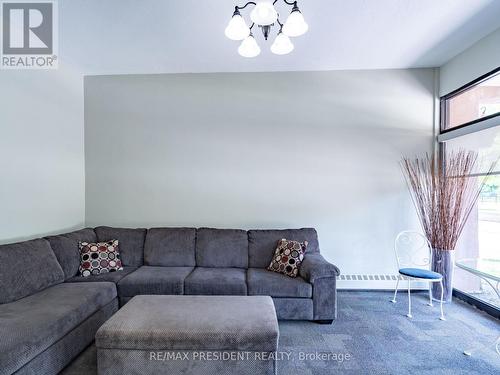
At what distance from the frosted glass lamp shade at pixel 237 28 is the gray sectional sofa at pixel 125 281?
2183mm

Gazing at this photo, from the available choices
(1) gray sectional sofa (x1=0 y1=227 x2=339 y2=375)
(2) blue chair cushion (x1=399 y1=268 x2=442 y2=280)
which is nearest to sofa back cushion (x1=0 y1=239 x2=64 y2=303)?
(1) gray sectional sofa (x1=0 y1=227 x2=339 y2=375)

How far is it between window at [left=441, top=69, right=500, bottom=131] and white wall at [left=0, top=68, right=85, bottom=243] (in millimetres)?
4913

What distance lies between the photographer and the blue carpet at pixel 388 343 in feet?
6.60

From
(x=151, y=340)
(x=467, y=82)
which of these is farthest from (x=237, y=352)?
(x=467, y=82)

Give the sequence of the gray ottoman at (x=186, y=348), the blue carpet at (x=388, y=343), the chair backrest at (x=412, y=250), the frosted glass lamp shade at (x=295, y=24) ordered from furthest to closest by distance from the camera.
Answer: the chair backrest at (x=412, y=250)
the blue carpet at (x=388, y=343)
the frosted glass lamp shade at (x=295, y=24)
the gray ottoman at (x=186, y=348)

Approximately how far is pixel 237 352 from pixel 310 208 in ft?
7.33

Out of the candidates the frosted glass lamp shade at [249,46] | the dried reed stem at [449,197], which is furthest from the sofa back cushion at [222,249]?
the dried reed stem at [449,197]

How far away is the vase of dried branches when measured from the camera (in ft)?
10.1

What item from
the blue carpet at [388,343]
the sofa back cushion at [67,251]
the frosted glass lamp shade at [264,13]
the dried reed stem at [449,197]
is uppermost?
the frosted glass lamp shade at [264,13]

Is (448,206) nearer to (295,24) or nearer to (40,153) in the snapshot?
(295,24)

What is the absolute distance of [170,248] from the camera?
10.6 feet

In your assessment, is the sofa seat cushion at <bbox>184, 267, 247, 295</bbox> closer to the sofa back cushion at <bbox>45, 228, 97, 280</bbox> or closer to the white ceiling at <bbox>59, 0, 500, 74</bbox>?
the sofa back cushion at <bbox>45, 228, 97, 280</bbox>

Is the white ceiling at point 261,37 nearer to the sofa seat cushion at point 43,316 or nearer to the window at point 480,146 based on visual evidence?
the window at point 480,146

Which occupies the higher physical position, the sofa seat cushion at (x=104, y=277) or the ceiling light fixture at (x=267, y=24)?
the ceiling light fixture at (x=267, y=24)
